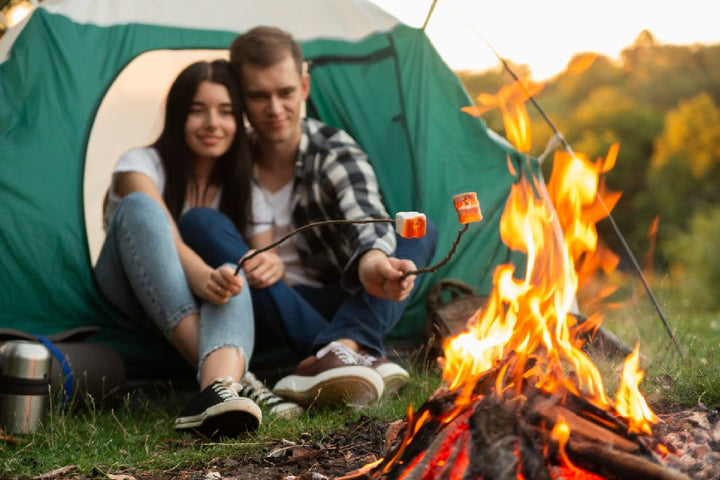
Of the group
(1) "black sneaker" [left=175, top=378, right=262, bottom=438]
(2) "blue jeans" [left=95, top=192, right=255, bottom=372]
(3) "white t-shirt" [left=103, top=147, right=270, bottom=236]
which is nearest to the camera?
(1) "black sneaker" [left=175, top=378, right=262, bottom=438]

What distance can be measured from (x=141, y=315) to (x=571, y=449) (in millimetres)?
1754

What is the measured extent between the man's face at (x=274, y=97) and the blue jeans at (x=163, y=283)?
55 cm

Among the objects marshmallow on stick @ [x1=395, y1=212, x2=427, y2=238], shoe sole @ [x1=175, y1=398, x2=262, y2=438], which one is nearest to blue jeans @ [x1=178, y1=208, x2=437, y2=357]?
shoe sole @ [x1=175, y1=398, x2=262, y2=438]

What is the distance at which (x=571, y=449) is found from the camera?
1449 mm

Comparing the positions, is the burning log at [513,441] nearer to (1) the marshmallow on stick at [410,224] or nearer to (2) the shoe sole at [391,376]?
(1) the marshmallow on stick at [410,224]

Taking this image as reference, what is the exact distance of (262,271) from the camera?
266cm

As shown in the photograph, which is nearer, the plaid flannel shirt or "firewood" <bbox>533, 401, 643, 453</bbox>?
"firewood" <bbox>533, 401, 643, 453</bbox>

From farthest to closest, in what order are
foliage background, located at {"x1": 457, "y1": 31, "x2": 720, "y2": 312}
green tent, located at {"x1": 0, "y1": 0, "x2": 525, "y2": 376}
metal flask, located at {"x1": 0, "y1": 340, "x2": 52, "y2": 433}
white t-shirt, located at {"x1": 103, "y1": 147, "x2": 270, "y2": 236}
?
foliage background, located at {"x1": 457, "y1": 31, "x2": 720, "y2": 312}, green tent, located at {"x1": 0, "y1": 0, "x2": 525, "y2": 376}, white t-shirt, located at {"x1": 103, "y1": 147, "x2": 270, "y2": 236}, metal flask, located at {"x1": 0, "y1": 340, "x2": 52, "y2": 433}

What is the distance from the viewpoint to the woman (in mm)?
2320

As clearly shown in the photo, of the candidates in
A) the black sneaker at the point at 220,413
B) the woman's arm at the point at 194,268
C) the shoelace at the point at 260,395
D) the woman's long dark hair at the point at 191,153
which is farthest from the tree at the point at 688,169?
the black sneaker at the point at 220,413

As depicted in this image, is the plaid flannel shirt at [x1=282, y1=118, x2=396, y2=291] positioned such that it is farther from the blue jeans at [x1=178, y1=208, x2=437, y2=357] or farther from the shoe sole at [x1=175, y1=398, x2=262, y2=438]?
the shoe sole at [x1=175, y1=398, x2=262, y2=438]

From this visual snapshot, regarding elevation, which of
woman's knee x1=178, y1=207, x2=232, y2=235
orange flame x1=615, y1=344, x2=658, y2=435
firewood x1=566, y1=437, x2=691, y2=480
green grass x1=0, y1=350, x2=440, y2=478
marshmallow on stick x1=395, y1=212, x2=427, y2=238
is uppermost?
marshmallow on stick x1=395, y1=212, x2=427, y2=238

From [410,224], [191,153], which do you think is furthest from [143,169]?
[410,224]

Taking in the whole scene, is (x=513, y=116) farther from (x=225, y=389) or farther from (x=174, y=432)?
(x=174, y=432)
